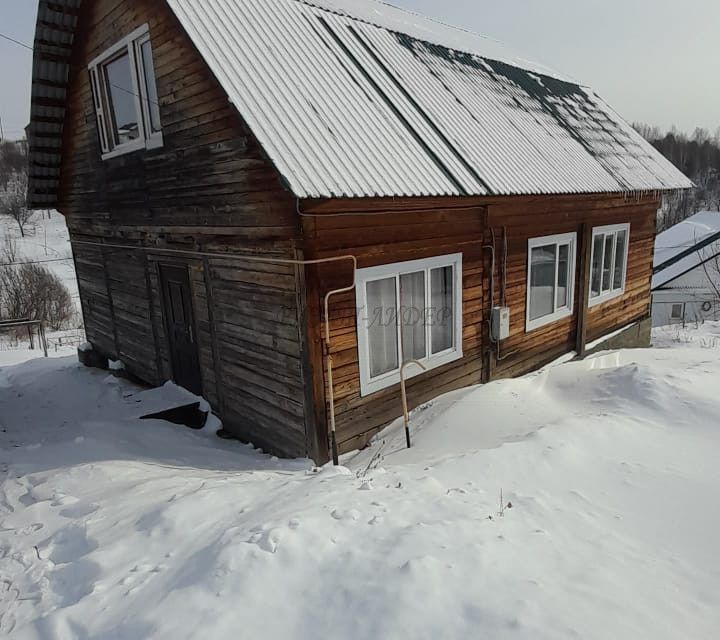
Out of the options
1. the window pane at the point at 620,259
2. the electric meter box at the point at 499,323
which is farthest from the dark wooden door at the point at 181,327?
the window pane at the point at 620,259

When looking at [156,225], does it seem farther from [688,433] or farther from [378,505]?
[688,433]

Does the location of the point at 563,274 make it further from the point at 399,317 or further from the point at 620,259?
the point at 399,317

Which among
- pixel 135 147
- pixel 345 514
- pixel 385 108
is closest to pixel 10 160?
pixel 135 147

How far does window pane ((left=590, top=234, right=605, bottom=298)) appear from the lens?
32.1 ft

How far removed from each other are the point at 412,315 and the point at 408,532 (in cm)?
373

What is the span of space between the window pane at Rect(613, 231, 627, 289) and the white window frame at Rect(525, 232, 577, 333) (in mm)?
2128

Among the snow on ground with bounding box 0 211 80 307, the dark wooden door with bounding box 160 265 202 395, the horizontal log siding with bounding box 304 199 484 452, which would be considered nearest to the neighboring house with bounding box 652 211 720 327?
the horizontal log siding with bounding box 304 199 484 452

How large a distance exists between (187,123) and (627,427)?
619 cm

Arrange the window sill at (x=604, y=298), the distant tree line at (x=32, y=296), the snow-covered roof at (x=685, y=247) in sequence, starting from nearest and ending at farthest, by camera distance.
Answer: the window sill at (x=604, y=298), the distant tree line at (x=32, y=296), the snow-covered roof at (x=685, y=247)

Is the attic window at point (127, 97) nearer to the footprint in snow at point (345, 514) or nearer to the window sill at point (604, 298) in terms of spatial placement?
the footprint in snow at point (345, 514)

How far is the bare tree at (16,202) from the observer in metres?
50.0

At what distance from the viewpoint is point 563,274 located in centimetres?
912

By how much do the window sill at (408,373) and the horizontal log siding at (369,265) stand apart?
0.08 meters

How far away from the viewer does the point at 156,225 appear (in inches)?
292
